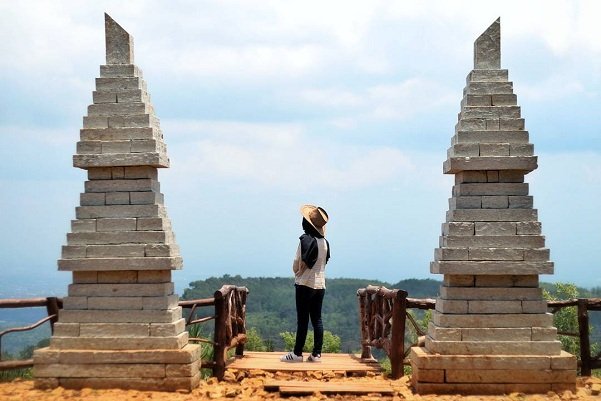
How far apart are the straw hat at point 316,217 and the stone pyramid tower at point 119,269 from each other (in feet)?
6.92

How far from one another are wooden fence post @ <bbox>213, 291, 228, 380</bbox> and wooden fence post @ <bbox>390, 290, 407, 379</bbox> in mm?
2319

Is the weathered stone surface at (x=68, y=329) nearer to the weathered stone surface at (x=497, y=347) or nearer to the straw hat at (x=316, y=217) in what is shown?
the straw hat at (x=316, y=217)

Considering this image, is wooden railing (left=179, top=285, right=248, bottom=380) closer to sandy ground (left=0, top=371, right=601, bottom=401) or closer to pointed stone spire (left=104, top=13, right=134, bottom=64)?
sandy ground (left=0, top=371, right=601, bottom=401)

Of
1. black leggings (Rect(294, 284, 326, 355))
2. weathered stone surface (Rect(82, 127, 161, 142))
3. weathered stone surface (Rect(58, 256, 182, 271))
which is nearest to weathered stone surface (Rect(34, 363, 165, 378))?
weathered stone surface (Rect(58, 256, 182, 271))

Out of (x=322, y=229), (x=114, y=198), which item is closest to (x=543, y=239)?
(x=322, y=229)

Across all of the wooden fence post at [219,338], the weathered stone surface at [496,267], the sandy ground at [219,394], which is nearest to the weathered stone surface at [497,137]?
the weathered stone surface at [496,267]

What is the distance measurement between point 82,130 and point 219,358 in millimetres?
3523

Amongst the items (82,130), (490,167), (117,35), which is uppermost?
(117,35)

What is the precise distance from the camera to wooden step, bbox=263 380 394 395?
893 cm

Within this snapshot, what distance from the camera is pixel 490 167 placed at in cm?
880

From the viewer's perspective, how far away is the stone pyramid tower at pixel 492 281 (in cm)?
870

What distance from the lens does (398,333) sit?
10.2m

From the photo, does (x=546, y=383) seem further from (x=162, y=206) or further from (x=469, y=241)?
(x=162, y=206)

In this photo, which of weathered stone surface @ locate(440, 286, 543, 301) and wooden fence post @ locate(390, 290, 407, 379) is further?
wooden fence post @ locate(390, 290, 407, 379)
